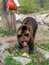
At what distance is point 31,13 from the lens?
569 inches

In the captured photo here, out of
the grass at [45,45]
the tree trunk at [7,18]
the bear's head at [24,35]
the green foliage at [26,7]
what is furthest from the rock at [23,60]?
the green foliage at [26,7]

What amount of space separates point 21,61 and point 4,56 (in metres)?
0.53

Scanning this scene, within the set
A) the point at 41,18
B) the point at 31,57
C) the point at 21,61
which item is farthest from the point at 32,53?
the point at 41,18

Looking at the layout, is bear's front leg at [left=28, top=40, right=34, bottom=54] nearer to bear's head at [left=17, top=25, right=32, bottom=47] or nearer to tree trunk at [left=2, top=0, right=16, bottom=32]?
bear's head at [left=17, top=25, right=32, bottom=47]

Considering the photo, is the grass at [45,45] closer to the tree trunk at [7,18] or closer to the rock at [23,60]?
the rock at [23,60]

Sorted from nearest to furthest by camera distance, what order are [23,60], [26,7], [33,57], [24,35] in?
[23,60], [24,35], [33,57], [26,7]

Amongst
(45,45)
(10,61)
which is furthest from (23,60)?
(45,45)

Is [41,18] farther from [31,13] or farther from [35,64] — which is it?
[35,64]

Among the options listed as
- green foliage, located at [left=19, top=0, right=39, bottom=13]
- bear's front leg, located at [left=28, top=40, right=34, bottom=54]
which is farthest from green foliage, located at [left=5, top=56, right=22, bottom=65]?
green foliage, located at [left=19, top=0, right=39, bottom=13]

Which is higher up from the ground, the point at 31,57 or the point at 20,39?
the point at 20,39

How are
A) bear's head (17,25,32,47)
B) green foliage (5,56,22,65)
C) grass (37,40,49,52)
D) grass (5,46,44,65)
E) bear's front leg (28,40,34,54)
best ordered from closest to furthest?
1. green foliage (5,56,22,65)
2. grass (5,46,44,65)
3. bear's head (17,25,32,47)
4. bear's front leg (28,40,34,54)
5. grass (37,40,49,52)

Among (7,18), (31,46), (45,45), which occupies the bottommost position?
(45,45)

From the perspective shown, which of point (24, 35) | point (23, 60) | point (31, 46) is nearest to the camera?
point (23, 60)

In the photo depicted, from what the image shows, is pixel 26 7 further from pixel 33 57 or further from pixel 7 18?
pixel 33 57
